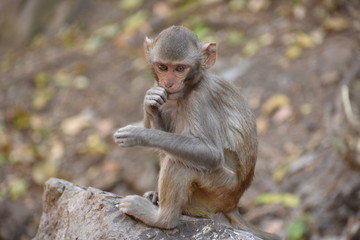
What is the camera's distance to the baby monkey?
600 centimetres

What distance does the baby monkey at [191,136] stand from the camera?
6.00m

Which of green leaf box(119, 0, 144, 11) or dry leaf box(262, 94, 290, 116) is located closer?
dry leaf box(262, 94, 290, 116)

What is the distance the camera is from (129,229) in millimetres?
5906

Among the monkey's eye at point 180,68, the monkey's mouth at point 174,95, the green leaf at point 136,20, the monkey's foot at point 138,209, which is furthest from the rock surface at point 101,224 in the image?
the green leaf at point 136,20

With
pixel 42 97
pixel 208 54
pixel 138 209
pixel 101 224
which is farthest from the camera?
pixel 42 97

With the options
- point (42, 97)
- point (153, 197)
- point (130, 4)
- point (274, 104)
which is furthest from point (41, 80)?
point (153, 197)

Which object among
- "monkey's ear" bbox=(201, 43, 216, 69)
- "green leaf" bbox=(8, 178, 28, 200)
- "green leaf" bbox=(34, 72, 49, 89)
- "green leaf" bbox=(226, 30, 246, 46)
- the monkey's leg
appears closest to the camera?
the monkey's leg

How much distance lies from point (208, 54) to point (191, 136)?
903 millimetres

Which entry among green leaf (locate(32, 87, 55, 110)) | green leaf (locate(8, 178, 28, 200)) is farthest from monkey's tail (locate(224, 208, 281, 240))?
green leaf (locate(32, 87, 55, 110))

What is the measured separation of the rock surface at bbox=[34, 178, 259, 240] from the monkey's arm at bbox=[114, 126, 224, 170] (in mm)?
568

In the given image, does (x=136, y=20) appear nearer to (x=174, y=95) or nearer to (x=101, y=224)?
(x=174, y=95)

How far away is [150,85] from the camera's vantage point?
14.1m

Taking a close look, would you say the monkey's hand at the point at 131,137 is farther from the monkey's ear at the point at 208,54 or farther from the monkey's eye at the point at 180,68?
the monkey's ear at the point at 208,54

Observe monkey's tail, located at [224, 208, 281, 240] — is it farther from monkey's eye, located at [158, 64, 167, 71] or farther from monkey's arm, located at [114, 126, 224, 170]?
monkey's eye, located at [158, 64, 167, 71]
